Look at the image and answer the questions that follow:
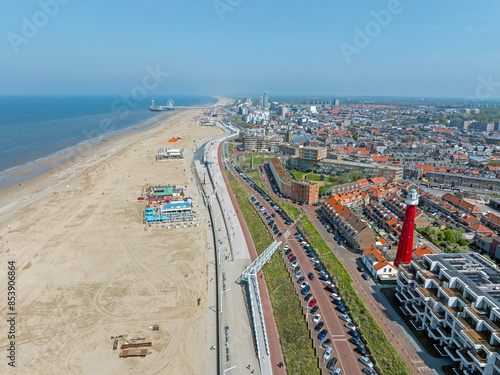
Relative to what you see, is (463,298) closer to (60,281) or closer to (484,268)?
(484,268)

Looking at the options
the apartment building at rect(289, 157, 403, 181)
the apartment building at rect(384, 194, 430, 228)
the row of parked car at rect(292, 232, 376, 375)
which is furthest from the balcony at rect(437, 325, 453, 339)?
the apartment building at rect(289, 157, 403, 181)

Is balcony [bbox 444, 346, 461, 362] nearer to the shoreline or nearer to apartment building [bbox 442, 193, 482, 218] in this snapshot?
apartment building [bbox 442, 193, 482, 218]

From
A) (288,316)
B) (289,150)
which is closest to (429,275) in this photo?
(288,316)

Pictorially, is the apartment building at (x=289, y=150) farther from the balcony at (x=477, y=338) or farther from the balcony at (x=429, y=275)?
the balcony at (x=477, y=338)

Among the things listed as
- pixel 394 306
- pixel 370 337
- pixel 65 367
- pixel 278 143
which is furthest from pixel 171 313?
pixel 278 143

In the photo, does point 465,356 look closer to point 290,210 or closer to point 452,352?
point 452,352

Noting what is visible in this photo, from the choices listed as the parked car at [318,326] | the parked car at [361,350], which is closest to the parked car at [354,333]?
the parked car at [361,350]
